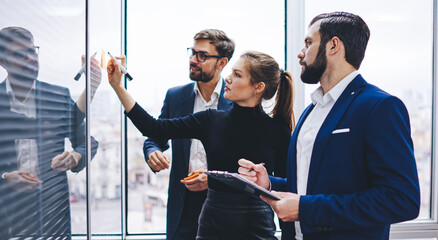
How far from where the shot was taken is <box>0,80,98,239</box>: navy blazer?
632mm

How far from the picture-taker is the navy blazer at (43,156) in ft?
2.07

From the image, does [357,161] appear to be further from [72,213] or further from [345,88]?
[72,213]

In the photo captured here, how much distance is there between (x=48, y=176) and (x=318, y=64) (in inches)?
36.0

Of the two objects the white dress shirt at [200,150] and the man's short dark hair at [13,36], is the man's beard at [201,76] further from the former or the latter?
the man's short dark hair at [13,36]

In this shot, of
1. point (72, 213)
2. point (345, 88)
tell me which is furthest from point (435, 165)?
point (72, 213)

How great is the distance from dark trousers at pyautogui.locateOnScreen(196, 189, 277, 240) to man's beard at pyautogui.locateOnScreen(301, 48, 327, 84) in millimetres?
576

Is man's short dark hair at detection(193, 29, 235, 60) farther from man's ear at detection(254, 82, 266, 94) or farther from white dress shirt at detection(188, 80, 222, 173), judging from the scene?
man's ear at detection(254, 82, 266, 94)

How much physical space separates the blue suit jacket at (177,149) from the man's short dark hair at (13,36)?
1.28 metres

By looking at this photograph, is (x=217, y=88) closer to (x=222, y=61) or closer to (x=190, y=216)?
(x=222, y=61)

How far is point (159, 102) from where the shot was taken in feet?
7.95

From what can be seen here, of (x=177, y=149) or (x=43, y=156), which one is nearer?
(x=43, y=156)

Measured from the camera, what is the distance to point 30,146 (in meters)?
0.74

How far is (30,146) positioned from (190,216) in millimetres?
1314

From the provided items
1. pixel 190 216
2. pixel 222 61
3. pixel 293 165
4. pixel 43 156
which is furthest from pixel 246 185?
pixel 222 61
